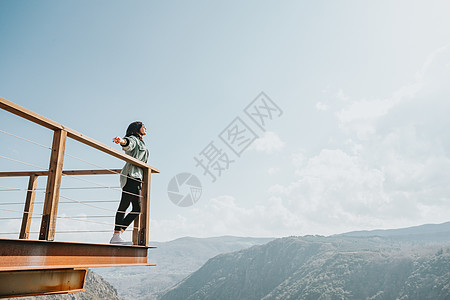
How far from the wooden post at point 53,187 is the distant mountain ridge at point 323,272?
5836cm

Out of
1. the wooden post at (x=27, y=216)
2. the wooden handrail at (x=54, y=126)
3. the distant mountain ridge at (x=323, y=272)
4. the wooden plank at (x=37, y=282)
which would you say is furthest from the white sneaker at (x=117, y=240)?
the distant mountain ridge at (x=323, y=272)

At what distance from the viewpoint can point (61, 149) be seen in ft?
9.22

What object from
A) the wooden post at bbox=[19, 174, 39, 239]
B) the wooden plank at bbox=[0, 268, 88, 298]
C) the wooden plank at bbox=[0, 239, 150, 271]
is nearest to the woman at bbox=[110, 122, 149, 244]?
the wooden plank at bbox=[0, 239, 150, 271]

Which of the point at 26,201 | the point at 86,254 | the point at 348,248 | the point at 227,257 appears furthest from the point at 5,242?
the point at 227,257

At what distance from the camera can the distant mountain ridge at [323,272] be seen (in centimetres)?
5850

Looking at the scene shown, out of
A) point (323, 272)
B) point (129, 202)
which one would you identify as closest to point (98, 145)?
point (129, 202)

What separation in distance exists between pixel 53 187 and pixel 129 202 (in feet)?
4.12

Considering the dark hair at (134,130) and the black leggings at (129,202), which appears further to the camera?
the dark hair at (134,130)

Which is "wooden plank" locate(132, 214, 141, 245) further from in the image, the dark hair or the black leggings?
the dark hair

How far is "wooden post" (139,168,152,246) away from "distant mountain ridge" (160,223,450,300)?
57.1 m

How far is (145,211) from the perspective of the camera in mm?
3879

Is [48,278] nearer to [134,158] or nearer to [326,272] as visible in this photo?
[134,158]

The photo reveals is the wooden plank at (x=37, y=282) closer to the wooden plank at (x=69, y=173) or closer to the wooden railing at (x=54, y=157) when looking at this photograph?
the wooden railing at (x=54, y=157)

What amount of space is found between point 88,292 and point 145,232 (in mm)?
41006
